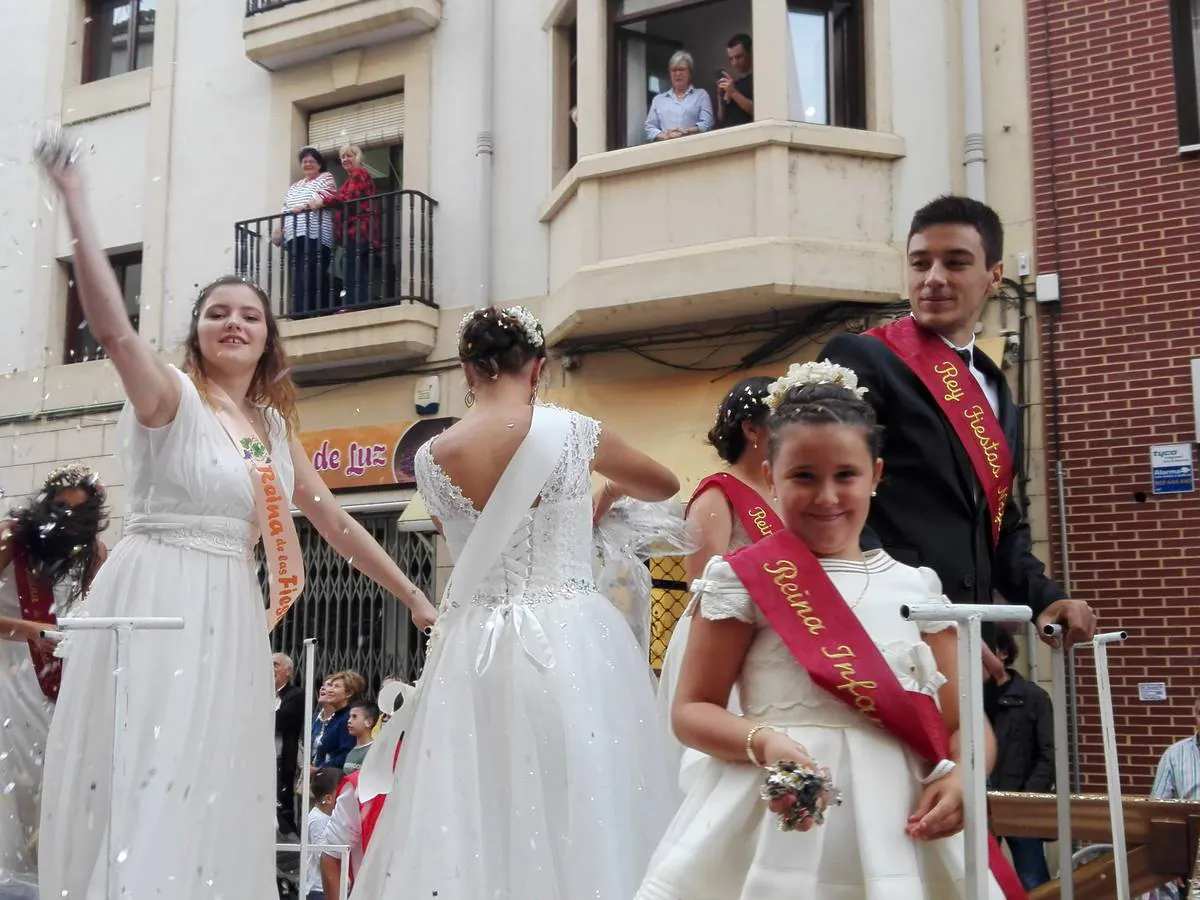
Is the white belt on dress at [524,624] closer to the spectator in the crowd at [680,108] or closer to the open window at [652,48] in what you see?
the spectator in the crowd at [680,108]

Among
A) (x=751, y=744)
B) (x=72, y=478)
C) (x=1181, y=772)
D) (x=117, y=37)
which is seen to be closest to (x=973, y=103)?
(x=1181, y=772)

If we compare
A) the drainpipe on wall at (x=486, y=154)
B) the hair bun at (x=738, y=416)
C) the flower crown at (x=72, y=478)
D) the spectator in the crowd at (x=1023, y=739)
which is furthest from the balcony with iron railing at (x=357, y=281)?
the hair bun at (x=738, y=416)

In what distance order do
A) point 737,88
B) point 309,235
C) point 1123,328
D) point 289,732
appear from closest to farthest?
point 1123,328 < point 289,732 < point 737,88 < point 309,235

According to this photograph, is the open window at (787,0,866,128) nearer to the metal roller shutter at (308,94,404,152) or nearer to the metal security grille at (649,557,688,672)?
the metal roller shutter at (308,94,404,152)

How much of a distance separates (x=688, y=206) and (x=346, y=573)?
4.60 metres

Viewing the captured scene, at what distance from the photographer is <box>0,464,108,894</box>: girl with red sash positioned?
466 cm

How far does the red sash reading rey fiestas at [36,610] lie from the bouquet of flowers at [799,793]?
359 centimetres

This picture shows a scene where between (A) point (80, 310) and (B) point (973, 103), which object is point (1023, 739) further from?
(A) point (80, 310)

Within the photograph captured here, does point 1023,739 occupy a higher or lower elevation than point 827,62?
lower

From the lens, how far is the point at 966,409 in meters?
2.93

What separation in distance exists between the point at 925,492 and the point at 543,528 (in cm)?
122

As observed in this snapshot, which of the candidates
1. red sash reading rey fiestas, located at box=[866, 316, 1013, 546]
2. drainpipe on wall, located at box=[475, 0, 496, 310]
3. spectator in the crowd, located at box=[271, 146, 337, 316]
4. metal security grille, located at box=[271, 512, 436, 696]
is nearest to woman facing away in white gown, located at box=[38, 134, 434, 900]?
red sash reading rey fiestas, located at box=[866, 316, 1013, 546]

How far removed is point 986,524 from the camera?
9.79 ft

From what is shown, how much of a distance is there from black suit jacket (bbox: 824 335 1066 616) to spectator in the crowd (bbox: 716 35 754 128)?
25.0 feet
